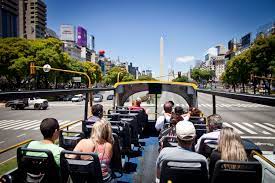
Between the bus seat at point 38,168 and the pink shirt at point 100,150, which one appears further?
the pink shirt at point 100,150

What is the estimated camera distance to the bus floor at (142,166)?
20.5 ft

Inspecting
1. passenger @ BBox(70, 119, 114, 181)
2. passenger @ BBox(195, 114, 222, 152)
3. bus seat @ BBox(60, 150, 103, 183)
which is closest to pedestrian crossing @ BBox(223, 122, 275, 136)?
passenger @ BBox(195, 114, 222, 152)

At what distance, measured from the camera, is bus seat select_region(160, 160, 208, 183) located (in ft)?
11.0

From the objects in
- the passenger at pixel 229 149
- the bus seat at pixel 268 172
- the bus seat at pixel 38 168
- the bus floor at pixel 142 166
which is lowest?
the bus floor at pixel 142 166

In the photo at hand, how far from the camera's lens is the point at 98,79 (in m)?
142

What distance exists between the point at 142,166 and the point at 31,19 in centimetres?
19294

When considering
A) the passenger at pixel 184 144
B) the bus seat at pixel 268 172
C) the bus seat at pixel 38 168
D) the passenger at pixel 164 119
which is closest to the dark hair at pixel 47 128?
the bus seat at pixel 38 168

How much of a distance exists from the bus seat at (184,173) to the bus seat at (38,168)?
1435 millimetres

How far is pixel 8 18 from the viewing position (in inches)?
6688

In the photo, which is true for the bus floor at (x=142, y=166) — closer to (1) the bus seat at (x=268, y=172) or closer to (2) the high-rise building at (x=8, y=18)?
(1) the bus seat at (x=268, y=172)

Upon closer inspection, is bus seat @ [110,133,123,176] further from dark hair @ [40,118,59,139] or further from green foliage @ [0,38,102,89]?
green foliage @ [0,38,102,89]

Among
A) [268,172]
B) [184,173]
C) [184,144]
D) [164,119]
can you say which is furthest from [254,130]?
[184,173]

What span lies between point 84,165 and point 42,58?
57.3 meters

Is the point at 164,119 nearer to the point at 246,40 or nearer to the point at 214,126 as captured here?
the point at 214,126
